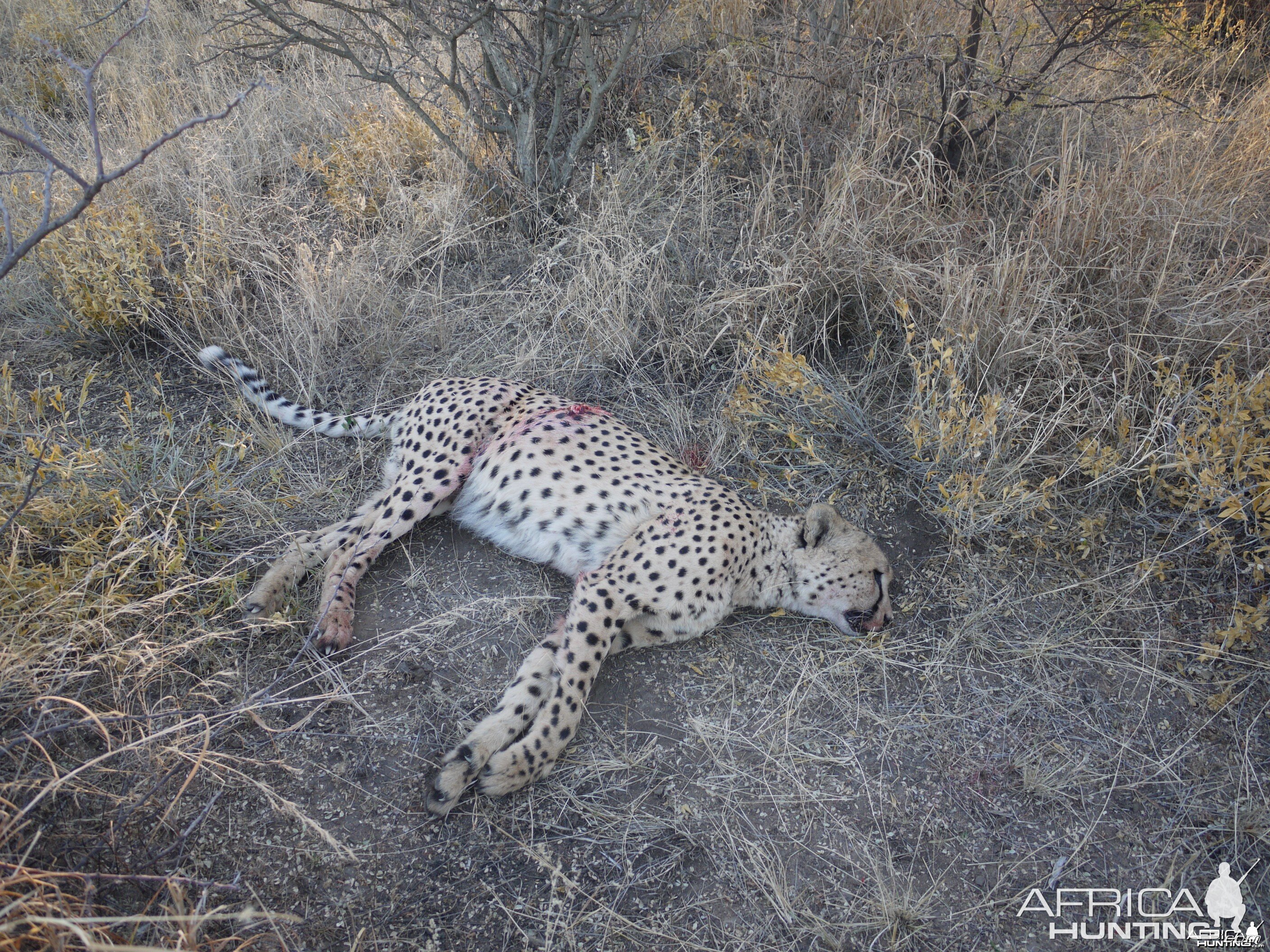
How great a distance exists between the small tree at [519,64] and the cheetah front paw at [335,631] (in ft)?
9.21

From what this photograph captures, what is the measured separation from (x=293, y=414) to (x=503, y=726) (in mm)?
1862

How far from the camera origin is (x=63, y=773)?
7.25ft

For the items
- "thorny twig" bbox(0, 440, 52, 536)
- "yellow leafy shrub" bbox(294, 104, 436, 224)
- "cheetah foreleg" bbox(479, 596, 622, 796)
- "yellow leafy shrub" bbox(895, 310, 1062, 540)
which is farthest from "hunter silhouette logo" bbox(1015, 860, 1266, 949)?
"yellow leafy shrub" bbox(294, 104, 436, 224)

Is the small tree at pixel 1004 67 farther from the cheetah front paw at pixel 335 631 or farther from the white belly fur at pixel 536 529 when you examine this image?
the cheetah front paw at pixel 335 631

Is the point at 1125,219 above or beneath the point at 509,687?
above

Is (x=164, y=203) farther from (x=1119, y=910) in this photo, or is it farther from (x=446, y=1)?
(x=1119, y=910)

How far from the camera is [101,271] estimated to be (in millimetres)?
3814

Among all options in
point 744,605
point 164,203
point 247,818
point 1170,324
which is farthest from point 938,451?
point 164,203

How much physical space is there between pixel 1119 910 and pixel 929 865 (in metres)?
0.53

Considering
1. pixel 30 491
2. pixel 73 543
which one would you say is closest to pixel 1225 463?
pixel 30 491

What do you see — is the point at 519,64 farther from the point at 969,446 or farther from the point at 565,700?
the point at 565,700

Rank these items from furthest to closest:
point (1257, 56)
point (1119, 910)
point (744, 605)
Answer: point (1257, 56), point (744, 605), point (1119, 910)

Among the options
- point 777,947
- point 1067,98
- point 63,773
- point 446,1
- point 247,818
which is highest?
point 446,1

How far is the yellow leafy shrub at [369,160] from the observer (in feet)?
15.3
